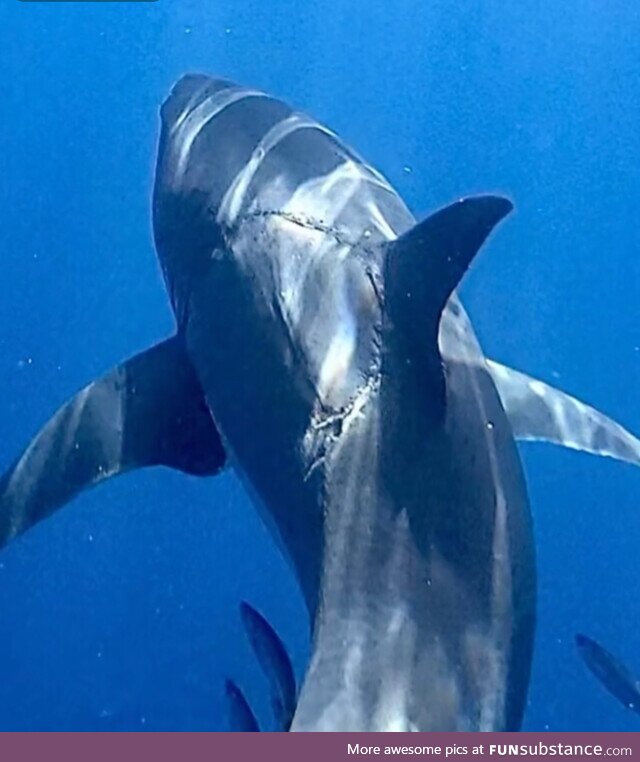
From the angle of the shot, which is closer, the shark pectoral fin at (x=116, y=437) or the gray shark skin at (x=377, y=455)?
the gray shark skin at (x=377, y=455)

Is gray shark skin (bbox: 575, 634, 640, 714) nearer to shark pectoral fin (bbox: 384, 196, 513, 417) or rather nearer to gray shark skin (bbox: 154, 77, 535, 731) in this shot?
gray shark skin (bbox: 154, 77, 535, 731)

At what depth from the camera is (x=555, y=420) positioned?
3879 mm

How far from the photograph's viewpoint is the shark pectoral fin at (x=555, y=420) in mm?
3824

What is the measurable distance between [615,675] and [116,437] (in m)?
3.61

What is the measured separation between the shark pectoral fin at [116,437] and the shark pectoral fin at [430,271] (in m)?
1.18

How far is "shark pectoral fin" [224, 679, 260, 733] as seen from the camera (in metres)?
5.51

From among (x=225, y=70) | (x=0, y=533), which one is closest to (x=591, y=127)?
(x=225, y=70)

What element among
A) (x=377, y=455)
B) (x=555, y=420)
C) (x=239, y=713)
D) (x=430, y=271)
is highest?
(x=430, y=271)

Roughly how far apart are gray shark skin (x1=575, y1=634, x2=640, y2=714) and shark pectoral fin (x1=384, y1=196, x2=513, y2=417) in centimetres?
405

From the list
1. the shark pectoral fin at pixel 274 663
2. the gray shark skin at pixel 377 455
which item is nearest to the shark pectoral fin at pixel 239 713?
the shark pectoral fin at pixel 274 663

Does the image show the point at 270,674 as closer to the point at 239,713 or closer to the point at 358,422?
the point at 239,713
